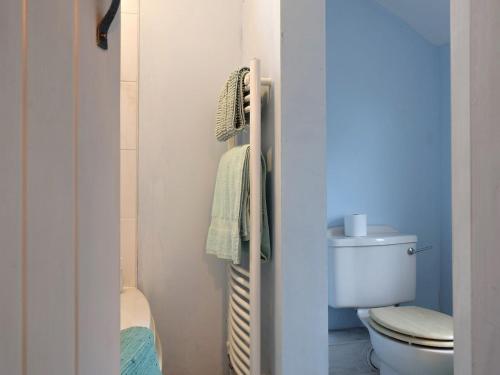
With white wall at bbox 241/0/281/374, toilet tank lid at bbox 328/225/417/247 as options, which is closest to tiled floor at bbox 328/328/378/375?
toilet tank lid at bbox 328/225/417/247

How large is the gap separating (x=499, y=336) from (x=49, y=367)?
526 millimetres

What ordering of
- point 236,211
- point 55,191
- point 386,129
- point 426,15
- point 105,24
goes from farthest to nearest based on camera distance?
point 386,129
point 426,15
point 236,211
point 105,24
point 55,191

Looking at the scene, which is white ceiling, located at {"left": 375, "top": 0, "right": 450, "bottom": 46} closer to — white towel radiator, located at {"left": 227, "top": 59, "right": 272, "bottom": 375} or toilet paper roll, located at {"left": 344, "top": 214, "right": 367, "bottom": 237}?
toilet paper roll, located at {"left": 344, "top": 214, "right": 367, "bottom": 237}

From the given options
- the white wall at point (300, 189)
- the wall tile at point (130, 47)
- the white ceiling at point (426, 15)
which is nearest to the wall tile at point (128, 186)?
the wall tile at point (130, 47)

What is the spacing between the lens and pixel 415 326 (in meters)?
1.62

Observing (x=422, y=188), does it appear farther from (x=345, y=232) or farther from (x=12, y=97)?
(x=12, y=97)

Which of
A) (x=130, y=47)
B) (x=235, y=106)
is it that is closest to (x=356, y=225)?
(x=235, y=106)

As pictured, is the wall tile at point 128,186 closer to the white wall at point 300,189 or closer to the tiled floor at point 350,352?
the white wall at point 300,189

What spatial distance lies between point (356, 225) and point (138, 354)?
1560mm

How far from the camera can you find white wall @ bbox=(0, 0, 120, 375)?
0.30 meters

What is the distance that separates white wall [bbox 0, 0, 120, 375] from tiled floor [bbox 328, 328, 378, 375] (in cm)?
173

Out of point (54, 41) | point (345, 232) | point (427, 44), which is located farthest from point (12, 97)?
point (427, 44)

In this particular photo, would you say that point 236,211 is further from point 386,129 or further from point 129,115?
point 386,129

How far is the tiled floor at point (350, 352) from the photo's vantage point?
199 cm
